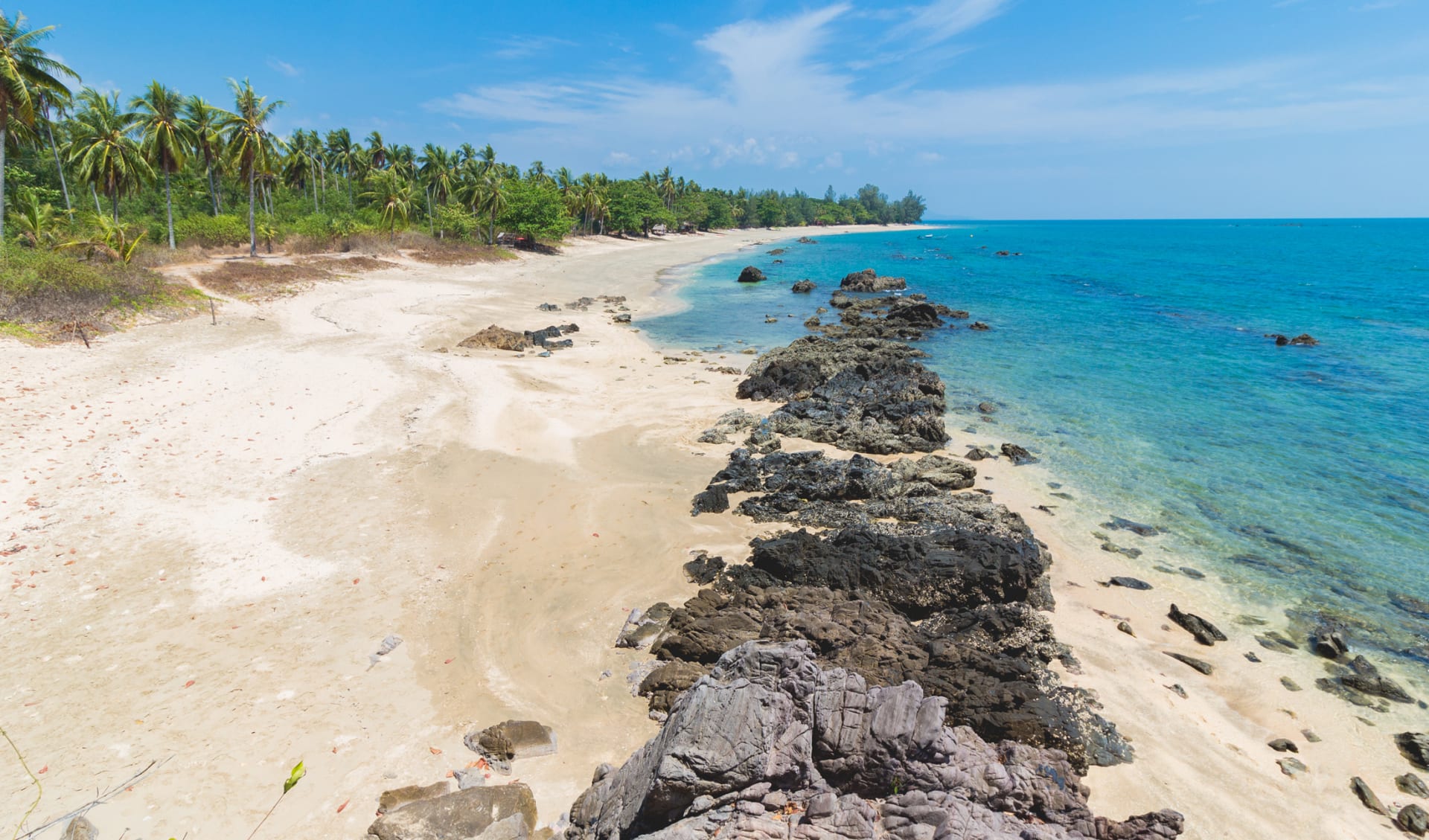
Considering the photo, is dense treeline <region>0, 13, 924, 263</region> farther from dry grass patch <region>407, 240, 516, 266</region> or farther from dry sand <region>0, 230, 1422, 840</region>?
dry sand <region>0, 230, 1422, 840</region>

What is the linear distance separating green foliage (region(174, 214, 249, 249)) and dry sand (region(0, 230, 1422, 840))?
32.2m

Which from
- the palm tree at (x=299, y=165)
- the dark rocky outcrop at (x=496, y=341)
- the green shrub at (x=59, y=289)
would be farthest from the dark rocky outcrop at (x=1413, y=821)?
the palm tree at (x=299, y=165)

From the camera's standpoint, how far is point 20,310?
2373 cm

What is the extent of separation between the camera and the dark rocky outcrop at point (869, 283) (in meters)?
62.3

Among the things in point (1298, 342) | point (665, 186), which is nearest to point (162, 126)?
point (1298, 342)

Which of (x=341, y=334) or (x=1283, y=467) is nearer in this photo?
(x=1283, y=467)

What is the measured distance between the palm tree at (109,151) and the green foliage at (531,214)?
128 ft

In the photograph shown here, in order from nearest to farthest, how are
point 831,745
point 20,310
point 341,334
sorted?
point 831,745
point 20,310
point 341,334

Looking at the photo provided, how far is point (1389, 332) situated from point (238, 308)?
246ft

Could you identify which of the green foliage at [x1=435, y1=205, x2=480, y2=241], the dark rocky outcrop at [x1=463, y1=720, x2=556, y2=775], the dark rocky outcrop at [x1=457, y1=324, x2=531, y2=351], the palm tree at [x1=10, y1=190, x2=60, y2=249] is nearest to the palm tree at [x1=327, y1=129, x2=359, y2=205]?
the green foliage at [x1=435, y1=205, x2=480, y2=241]

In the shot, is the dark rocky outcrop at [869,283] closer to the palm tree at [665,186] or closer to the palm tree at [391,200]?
the palm tree at [391,200]

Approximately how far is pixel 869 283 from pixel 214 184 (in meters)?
67.3

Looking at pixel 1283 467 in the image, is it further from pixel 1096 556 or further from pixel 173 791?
pixel 173 791

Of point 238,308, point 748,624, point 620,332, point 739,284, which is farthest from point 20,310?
point 739,284
